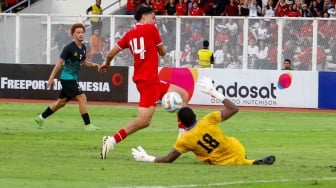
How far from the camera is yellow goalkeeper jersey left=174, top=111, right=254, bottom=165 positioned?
51.0 feet

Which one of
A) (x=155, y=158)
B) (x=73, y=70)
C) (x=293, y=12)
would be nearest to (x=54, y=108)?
(x=73, y=70)

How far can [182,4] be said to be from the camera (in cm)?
4022

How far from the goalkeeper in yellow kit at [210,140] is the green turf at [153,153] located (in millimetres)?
201

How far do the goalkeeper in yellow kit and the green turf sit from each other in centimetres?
20

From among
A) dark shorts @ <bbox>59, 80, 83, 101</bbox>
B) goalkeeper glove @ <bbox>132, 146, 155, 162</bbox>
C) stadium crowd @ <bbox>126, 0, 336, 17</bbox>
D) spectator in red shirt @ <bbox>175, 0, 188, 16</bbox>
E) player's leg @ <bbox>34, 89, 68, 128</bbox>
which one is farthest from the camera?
spectator in red shirt @ <bbox>175, 0, 188, 16</bbox>

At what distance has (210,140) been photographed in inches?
613

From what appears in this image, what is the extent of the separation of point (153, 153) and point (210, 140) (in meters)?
2.66

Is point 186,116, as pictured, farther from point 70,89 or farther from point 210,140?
point 70,89

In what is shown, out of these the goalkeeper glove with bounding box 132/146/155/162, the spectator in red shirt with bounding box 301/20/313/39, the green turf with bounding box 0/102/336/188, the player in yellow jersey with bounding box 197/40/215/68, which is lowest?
the green turf with bounding box 0/102/336/188

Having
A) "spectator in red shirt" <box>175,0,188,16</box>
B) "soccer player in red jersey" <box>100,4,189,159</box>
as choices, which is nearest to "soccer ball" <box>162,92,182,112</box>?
"soccer player in red jersey" <box>100,4,189,159</box>

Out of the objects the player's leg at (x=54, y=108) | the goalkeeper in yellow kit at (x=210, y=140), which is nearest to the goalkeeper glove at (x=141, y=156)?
the goalkeeper in yellow kit at (x=210, y=140)

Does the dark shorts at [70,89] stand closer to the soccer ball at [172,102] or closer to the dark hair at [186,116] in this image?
the soccer ball at [172,102]

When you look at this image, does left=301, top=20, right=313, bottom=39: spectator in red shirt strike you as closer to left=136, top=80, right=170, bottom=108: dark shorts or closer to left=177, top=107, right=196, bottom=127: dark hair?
left=136, top=80, right=170, bottom=108: dark shorts

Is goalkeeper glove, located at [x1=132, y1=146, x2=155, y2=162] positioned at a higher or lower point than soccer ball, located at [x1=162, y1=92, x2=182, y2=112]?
lower
